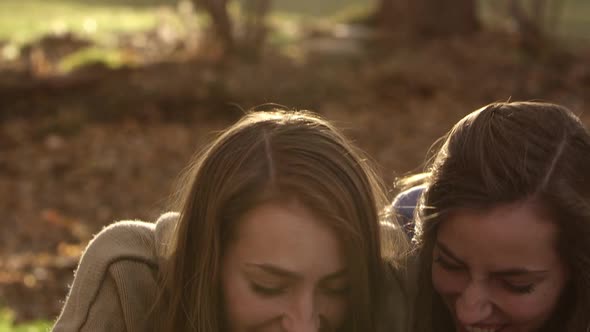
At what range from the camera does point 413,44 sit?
10500 millimetres

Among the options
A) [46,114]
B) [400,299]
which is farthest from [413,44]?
[400,299]

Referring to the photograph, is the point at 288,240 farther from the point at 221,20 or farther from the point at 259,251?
the point at 221,20

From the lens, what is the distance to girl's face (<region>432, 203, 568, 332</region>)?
2.48m

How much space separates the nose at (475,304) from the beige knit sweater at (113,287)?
0.87 m

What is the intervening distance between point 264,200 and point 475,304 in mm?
600

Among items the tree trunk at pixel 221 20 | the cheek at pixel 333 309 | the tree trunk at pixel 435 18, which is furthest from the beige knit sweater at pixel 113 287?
the tree trunk at pixel 435 18

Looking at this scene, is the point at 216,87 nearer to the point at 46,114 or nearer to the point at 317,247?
the point at 46,114

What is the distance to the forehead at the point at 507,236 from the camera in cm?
247

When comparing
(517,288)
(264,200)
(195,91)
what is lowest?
(195,91)

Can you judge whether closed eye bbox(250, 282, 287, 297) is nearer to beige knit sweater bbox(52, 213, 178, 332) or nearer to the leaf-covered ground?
beige knit sweater bbox(52, 213, 178, 332)

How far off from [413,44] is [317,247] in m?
8.20

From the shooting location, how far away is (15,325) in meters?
5.89

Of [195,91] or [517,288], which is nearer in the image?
[517,288]

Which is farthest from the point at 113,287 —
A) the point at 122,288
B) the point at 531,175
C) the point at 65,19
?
the point at 65,19
